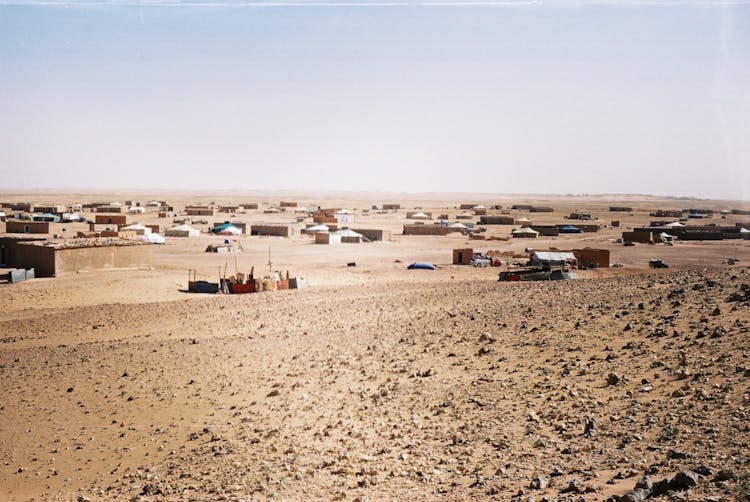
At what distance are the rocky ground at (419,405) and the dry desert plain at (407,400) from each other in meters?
0.04

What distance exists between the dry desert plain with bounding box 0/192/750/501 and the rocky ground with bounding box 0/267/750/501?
1.8 inches

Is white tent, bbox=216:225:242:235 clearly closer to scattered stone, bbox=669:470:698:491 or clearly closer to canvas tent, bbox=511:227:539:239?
canvas tent, bbox=511:227:539:239

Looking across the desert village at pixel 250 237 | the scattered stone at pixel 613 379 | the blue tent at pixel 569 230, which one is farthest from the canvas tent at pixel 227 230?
the scattered stone at pixel 613 379

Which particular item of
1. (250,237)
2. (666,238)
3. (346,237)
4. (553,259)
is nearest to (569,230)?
(666,238)

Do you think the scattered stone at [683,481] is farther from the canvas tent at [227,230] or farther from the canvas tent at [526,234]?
the canvas tent at [526,234]

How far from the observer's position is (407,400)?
12039mm

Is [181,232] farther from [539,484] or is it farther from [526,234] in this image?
[539,484]

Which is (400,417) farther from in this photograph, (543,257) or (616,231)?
(616,231)

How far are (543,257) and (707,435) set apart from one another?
109 ft

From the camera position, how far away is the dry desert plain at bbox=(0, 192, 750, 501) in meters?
8.56

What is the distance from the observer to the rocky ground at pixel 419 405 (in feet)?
27.9

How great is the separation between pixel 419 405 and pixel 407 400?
0.38 m

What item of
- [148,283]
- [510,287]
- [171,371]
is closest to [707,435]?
[171,371]

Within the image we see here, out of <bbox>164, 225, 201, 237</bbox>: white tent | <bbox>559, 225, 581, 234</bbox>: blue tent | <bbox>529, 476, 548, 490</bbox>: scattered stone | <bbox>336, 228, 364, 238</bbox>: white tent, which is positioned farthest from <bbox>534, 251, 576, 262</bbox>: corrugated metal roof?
<bbox>559, 225, 581, 234</bbox>: blue tent
